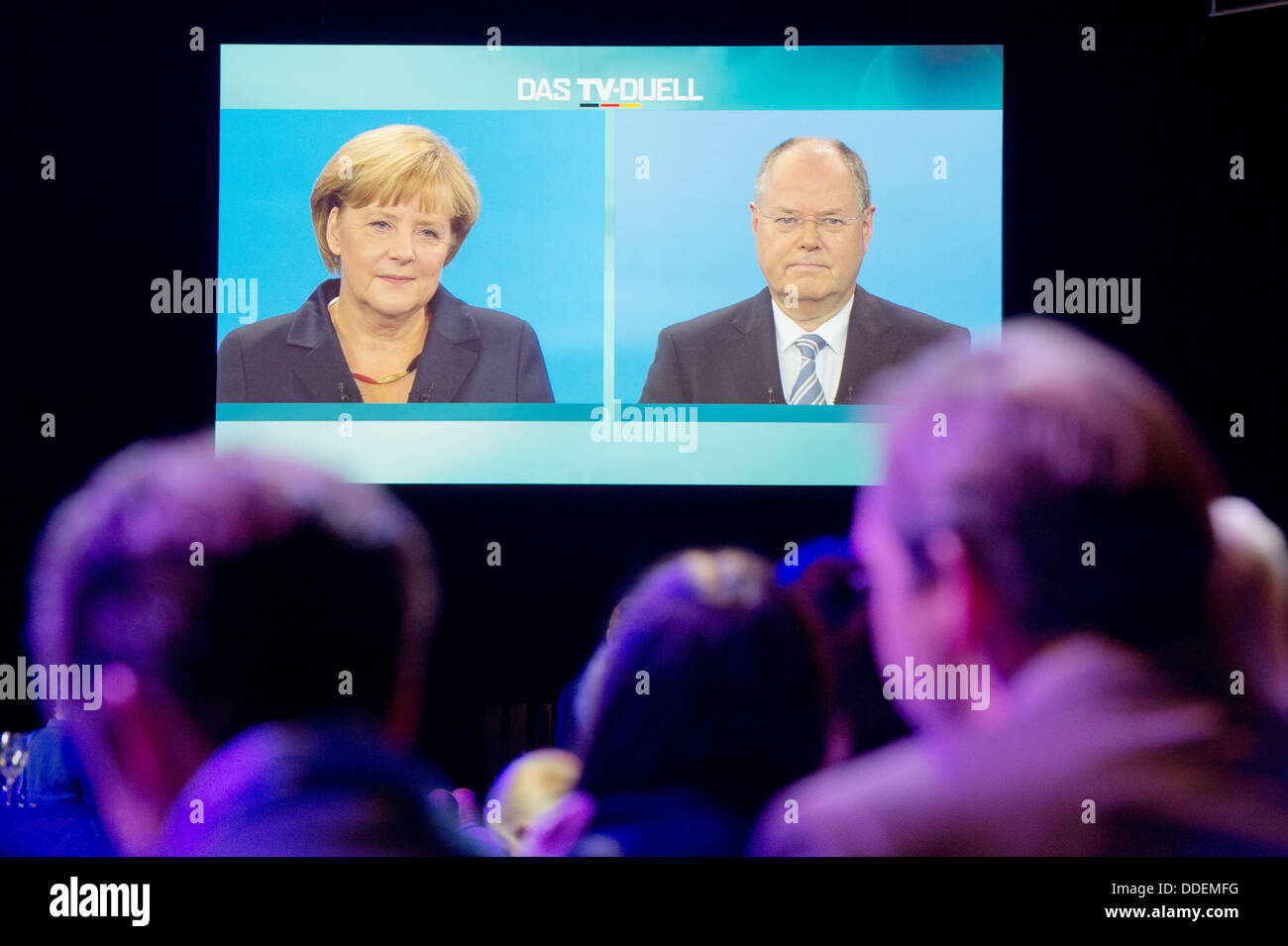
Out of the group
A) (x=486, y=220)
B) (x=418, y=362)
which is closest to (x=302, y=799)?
(x=418, y=362)

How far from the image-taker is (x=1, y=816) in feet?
10.5

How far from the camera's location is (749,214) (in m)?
3.22

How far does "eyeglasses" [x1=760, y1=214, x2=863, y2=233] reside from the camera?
10.5ft

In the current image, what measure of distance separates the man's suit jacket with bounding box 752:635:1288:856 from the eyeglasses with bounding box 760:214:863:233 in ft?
4.32

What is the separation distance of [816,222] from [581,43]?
0.85 m

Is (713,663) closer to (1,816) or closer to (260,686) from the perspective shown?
(260,686)

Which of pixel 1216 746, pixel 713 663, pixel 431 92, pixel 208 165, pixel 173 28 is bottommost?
pixel 1216 746

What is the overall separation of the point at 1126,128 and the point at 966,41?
0.53 metres

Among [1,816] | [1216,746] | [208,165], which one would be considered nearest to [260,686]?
[1,816]
